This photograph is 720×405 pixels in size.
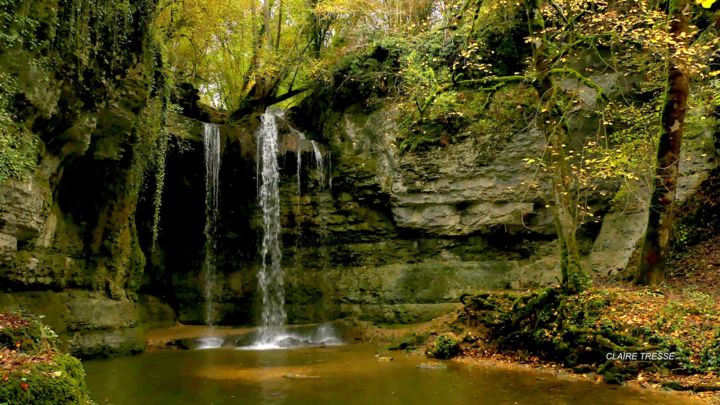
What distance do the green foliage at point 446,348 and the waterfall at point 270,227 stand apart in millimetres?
7909

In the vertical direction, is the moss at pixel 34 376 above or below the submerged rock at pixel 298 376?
above

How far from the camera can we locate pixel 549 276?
15.3m

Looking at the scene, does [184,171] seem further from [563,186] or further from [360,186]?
[563,186]

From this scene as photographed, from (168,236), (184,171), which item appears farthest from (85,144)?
(168,236)

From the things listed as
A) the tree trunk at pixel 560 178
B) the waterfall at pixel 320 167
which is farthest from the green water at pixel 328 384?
the waterfall at pixel 320 167

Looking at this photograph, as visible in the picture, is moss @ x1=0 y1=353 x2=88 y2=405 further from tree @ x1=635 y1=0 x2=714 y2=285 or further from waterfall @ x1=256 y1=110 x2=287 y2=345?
waterfall @ x1=256 y1=110 x2=287 y2=345

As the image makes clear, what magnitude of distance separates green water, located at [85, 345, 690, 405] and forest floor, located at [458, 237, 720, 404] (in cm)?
50

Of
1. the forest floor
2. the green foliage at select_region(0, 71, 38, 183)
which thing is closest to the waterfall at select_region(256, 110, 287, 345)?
the forest floor

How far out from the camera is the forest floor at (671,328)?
713 centimetres

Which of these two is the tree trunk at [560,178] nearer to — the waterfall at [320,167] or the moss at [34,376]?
the moss at [34,376]

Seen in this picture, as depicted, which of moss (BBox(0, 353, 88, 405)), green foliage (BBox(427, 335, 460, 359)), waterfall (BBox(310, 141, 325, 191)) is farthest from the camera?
waterfall (BBox(310, 141, 325, 191))

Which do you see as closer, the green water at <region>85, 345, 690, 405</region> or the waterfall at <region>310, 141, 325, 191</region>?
the green water at <region>85, 345, 690, 405</region>

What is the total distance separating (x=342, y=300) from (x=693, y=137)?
11029 millimetres

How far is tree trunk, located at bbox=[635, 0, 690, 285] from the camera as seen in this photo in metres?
10.6
